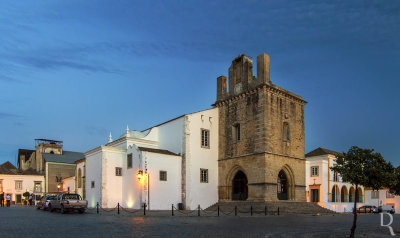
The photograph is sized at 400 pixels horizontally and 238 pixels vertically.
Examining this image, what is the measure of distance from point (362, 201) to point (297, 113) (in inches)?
1033

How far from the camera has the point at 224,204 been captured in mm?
33344

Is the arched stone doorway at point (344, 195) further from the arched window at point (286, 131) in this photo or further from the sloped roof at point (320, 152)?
the arched window at point (286, 131)

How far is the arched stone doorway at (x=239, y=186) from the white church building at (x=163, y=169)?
76.5 inches

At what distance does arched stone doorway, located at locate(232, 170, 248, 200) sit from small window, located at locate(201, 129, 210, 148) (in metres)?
4.00

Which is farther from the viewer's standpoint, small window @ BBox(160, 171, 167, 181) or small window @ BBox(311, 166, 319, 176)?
small window @ BBox(311, 166, 319, 176)

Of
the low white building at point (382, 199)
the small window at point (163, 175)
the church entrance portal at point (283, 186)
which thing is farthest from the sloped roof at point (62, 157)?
the low white building at point (382, 199)

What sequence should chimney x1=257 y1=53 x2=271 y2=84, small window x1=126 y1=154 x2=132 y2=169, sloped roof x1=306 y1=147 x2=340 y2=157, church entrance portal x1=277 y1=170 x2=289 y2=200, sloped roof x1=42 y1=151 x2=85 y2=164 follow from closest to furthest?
1. chimney x1=257 y1=53 x2=271 y2=84
2. small window x1=126 y1=154 x2=132 y2=169
3. church entrance portal x1=277 y1=170 x2=289 y2=200
4. sloped roof x1=306 y1=147 x2=340 y2=157
5. sloped roof x1=42 y1=151 x2=85 y2=164

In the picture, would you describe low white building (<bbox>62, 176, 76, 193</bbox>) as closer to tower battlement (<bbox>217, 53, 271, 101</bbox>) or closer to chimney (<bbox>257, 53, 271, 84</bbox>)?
tower battlement (<bbox>217, 53, 271, 101</bbox>)

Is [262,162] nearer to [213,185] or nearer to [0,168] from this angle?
[213,185]

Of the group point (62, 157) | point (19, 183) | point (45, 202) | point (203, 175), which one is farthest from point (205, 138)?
point (19, 183)

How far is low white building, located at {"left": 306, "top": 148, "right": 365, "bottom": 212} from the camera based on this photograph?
4594cm

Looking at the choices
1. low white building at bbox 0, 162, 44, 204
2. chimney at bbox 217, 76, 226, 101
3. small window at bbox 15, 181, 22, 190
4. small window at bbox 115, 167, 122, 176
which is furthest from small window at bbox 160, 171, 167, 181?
small window at bbox 15, 181, 22, 190

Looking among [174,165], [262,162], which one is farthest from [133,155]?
[262,162]

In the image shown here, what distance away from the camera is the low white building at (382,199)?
5322cm
